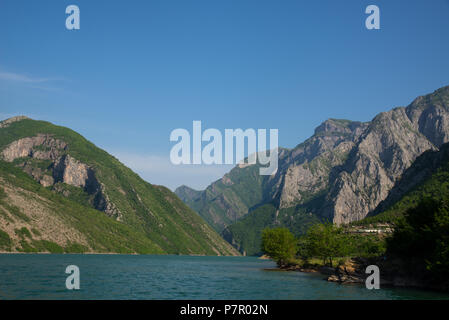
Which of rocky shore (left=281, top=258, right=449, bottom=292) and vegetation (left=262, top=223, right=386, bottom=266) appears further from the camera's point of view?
vegetation (left=262, top=223, right=386, bottom=266)

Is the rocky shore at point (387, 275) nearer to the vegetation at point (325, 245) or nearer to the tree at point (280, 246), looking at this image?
the vegetation at point (325, 245)

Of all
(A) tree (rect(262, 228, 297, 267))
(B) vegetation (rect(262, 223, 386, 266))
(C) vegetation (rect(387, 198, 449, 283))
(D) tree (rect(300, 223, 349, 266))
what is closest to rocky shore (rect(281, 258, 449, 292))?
(C) vegetation (rect(387, 198, 449, 283))

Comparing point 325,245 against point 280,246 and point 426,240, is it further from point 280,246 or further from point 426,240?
point 426,240

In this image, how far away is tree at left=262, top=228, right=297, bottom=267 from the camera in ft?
516

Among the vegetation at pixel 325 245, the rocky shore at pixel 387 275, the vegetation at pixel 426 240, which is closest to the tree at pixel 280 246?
the vegetation at pixel 325 245

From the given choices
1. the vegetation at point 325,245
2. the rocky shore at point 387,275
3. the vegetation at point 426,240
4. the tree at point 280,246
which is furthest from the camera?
the tree at point 280,246

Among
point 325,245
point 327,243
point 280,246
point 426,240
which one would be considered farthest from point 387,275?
point 280,246

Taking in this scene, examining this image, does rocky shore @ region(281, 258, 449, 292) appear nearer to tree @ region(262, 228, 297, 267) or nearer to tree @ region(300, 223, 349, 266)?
tree @ region(300, 223, 349, 266)

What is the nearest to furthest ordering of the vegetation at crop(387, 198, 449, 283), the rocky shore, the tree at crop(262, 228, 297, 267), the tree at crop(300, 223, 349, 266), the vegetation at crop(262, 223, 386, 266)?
1. the vegetation at crop(387, 198, 449, 283)
2. the rocky shore
3. the tree at crop(300, 223, 349, 266)
4. the vegetation at crop(262, 223, 386, 266)
5. the tree at crop(262, 228, 297, 267)

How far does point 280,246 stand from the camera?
15750 cm

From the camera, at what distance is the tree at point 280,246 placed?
516ft
